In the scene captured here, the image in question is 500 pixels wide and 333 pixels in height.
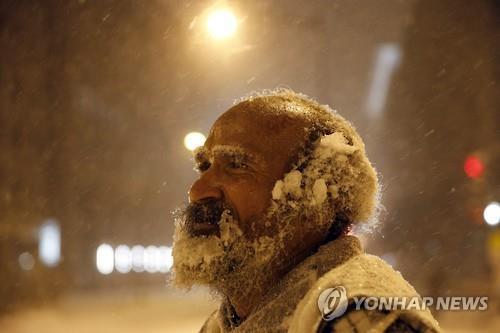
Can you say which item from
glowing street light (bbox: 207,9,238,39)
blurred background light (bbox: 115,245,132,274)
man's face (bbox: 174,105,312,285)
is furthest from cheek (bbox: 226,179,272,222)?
blurred background light (bbox: 115,245,132,274)

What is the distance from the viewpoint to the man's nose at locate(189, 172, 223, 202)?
7.54 feet

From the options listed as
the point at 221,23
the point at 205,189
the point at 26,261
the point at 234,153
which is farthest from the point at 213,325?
the point at 26,261

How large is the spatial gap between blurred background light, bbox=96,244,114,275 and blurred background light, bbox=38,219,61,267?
22.6 ft

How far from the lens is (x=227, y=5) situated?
9680 mm

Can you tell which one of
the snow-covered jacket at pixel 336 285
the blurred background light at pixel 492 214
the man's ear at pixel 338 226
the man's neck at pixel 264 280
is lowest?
the snow-covered jacket at pixel 336 285

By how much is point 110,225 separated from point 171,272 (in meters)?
32.3

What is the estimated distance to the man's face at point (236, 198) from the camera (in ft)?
7.24

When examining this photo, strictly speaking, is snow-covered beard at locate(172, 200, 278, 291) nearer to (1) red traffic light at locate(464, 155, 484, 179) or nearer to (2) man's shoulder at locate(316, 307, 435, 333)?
(2) man's shoulder at locate(316, 307, 435, 333)

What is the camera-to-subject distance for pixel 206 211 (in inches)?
90.5

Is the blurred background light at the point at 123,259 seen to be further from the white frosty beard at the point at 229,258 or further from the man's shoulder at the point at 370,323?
the man's shoulder at the point at 370,323

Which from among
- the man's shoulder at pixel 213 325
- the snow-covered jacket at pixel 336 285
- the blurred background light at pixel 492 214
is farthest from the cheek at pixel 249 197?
the blurred background light at pixel 492 214

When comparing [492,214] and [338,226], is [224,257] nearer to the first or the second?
[338,226]

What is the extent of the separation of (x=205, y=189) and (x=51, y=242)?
25669mm

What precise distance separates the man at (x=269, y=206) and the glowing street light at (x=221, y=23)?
25.1 feet
